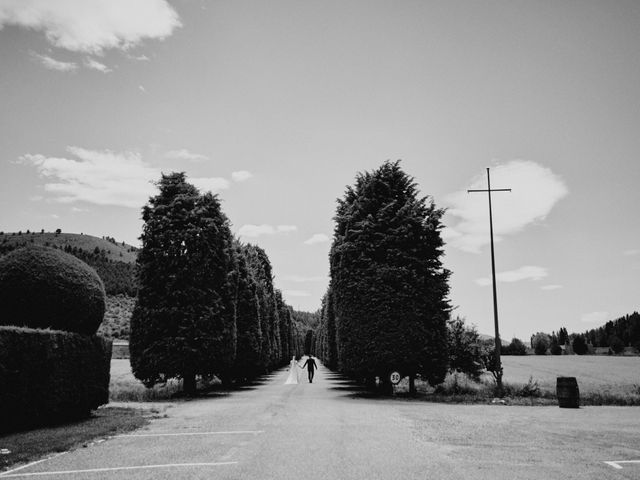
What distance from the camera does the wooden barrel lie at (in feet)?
60.7

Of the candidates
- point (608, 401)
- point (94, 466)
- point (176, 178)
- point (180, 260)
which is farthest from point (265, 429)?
point (176, 178)

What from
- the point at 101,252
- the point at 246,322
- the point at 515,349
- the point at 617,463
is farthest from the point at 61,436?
the point at 101,252

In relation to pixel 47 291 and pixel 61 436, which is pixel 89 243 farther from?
pixel 61 436

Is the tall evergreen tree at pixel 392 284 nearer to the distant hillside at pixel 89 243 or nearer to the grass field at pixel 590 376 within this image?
the grass field at pixel 590 376

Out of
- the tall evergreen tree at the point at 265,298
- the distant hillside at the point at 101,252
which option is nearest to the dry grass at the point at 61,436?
the tall evergreen tree at the point at 265,298

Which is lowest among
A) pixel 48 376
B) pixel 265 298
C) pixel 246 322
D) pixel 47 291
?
pixel 48 376

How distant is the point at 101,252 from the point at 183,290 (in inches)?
5634

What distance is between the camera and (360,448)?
9.27m

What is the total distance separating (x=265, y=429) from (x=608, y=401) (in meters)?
15.7

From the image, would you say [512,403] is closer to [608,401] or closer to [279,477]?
[608,401]

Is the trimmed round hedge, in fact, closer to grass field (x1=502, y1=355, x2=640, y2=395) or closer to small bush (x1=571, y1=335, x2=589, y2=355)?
grass field (x1=502, y1=355, x2=640, y2=395)

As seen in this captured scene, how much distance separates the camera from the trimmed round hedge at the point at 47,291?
483 inches

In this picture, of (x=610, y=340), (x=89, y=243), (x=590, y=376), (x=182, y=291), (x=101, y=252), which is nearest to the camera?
(x=182, y=291)

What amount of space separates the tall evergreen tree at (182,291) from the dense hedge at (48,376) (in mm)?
8022
